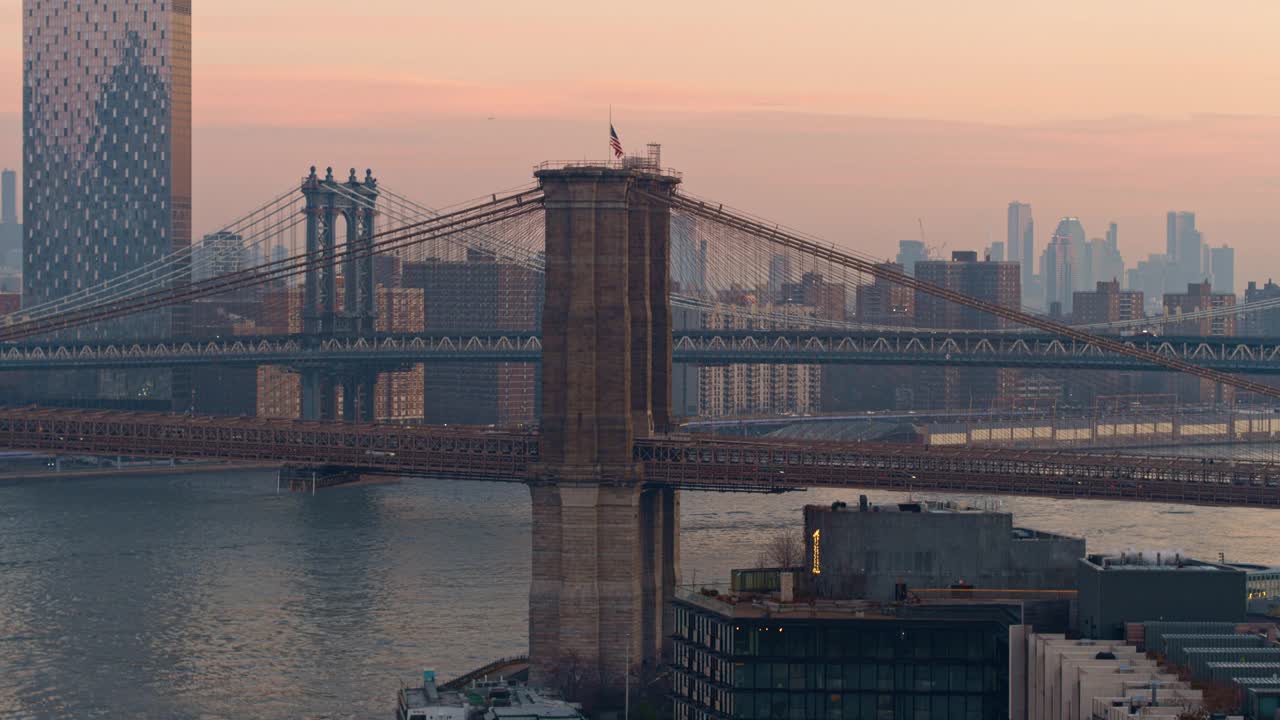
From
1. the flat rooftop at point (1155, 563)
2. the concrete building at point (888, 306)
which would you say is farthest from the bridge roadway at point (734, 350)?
the flat rooftop at point (1155, 563)

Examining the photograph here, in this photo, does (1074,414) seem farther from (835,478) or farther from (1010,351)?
(835,478)

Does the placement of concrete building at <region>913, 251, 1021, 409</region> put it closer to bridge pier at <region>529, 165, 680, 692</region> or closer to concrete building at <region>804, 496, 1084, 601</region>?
bridge pier at <region>529, 165, 680, 692</region>

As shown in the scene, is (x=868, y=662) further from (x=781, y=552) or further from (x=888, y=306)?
(x=888, y=306)

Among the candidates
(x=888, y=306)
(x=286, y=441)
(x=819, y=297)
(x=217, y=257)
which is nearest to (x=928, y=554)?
(x=286, y=441)

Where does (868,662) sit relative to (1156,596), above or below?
below

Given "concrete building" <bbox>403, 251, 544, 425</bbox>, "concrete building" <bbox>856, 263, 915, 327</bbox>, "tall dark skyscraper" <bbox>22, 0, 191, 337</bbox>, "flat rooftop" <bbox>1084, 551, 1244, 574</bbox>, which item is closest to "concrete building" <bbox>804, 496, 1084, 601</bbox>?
"flat rooftop" <bbox>1084, 551, 1244, 574</bbox>
